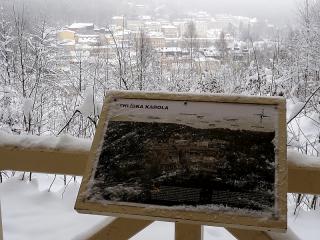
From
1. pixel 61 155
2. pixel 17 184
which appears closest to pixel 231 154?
pixel 61 155

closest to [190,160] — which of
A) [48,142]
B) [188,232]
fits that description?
[188,232]

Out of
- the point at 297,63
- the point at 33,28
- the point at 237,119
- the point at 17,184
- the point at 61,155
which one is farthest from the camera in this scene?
the point at 33,28

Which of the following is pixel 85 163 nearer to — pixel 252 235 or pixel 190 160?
pixel 190 160

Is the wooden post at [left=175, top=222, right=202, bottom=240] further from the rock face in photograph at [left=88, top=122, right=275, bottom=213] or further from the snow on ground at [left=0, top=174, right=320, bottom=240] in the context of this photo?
the snow on ground at [left=0, top=174, right=320, bottom=240]

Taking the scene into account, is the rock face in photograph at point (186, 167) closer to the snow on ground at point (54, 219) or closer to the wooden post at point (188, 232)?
the wooden post at point (188, 232)

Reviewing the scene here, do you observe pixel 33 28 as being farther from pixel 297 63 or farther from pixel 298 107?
pixel 298 107

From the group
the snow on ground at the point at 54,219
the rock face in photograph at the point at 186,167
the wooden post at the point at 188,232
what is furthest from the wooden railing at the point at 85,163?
the snow on ground at the point at 54,219
